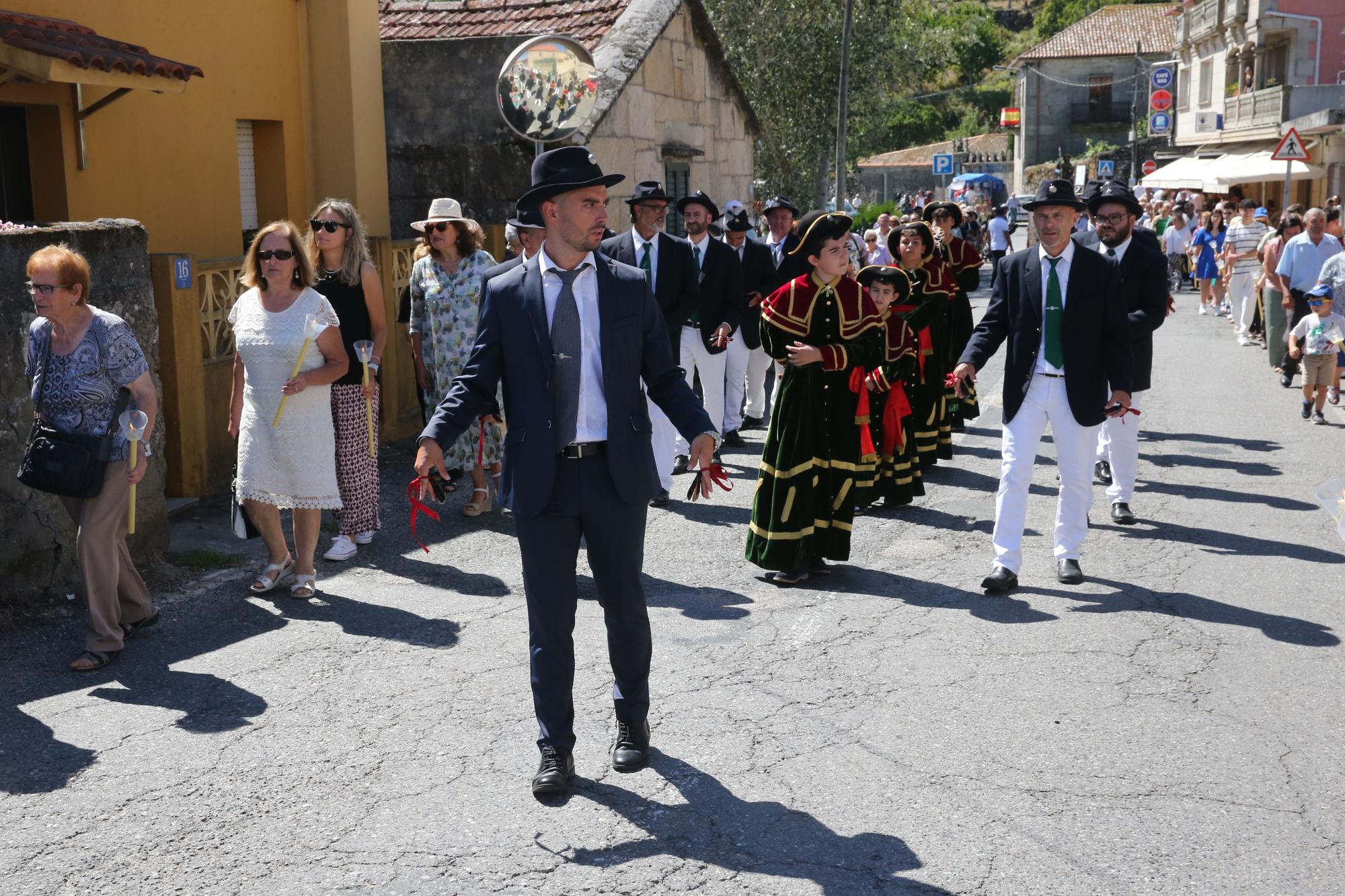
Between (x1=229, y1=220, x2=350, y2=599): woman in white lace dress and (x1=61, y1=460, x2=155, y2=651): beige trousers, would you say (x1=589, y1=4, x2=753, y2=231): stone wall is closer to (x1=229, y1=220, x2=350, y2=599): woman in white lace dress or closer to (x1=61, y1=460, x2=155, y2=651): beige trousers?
(x1=229, y1=220, x2=350, y2=599): woman in white lace dress

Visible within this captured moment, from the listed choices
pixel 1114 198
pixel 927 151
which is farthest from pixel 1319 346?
pixel 927 151

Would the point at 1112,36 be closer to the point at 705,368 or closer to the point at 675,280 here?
the point at 705,368

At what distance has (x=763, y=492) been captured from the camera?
7.16 metres

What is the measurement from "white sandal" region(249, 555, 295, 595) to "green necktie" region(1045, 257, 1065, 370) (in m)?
3.94

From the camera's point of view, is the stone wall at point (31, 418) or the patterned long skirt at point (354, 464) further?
the patterned long skirt at point (354, 464)

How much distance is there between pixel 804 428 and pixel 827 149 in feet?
82.9

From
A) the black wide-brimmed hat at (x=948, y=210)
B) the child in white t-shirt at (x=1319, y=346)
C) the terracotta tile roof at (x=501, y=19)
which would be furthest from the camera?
the terracotta tile roof at (x=501, y=19)

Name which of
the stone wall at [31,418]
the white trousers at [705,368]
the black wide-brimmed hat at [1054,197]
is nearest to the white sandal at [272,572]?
the stone wall at [31,418]

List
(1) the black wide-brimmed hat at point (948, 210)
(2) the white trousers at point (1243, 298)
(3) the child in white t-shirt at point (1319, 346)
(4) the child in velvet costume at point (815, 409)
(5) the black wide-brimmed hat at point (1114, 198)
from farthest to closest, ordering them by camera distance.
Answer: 1. (2) the white trousers at point (1243, 298)
2. (3) the child in white t-shirt at point (1319, 346)
3. (1) the black wide-brimmed hat at point (948, 210)
4. (5) the black wide-brimmed hat at point (1114, 198)
5. (4) the child in velvet costume at point (815, 409)

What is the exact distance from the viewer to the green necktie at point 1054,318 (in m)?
6.84

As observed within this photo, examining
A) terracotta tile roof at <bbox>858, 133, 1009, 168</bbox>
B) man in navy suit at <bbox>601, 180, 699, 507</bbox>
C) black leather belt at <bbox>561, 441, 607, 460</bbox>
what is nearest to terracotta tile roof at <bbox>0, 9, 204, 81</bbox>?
man in navy suit at <bbox>601, 180, 699, 507</bbox>

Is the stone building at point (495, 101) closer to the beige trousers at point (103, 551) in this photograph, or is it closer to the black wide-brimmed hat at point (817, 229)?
the black wide-brimmed hat at point (817, 229)

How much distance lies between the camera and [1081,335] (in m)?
6.80

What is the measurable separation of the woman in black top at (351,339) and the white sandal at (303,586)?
68 centimetres
